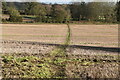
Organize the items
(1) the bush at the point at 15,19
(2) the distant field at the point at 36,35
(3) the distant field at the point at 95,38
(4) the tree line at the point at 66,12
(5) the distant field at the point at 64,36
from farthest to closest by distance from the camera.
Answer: (1) the bush at the point at 15,19 → (4) the tree line at the point at 66,12 → (2) the distant field at the point at 36,35 → (5) the distant field at the point at 64,36 → (3) the distant field at the point at 95,38

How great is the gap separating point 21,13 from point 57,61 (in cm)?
3529

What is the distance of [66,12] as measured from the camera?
38062mm

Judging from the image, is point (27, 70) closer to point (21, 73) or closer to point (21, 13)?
point (21, 73)

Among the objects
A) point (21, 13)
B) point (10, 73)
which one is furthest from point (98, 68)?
point (21, 13)

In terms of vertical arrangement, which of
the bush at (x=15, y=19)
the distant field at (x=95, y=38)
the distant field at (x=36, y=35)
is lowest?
the distant field at (x=95, y=38)

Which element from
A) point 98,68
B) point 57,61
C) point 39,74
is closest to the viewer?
point 39,74

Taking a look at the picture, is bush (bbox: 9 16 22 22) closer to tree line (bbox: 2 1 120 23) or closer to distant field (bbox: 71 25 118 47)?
tree line (bbox: 2 1 120 23)

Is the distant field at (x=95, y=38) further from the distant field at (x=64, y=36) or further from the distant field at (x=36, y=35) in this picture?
the distant field at (x=36, y=35)

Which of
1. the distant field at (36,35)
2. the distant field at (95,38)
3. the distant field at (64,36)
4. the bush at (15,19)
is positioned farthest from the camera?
the bush at (15,19)

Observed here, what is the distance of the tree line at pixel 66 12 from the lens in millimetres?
38094

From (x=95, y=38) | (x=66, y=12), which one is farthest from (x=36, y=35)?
(x=66, y=12)

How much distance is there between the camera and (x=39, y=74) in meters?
6.82

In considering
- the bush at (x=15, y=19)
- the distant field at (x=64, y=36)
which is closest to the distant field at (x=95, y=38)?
the distant field at (x=64, y=36)

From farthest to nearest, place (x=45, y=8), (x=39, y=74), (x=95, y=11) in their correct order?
(x=45, y=8)
(x=95, y=11)
(x=39, y=74)
